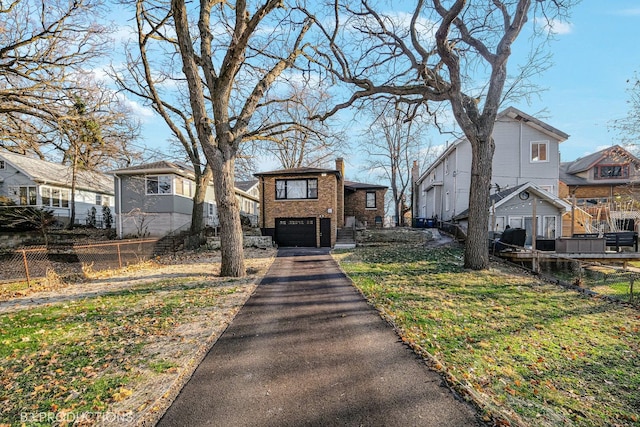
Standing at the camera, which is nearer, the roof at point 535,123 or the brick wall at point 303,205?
the brick wall at point 303,205

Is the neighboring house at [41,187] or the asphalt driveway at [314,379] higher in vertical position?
the neighboring house at [41,187]

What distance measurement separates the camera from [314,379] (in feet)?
12.7

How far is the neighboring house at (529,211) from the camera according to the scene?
59.0ft

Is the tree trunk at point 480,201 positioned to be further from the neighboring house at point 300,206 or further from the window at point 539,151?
the window at point 539,151

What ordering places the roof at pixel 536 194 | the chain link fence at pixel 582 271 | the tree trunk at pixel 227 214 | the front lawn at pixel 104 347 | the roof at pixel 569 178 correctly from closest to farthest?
1. the front lawn at pixel 104 347
2. the tree trunk at pixel 227 214
3. the chain link fence at pixel 582 271
4. the roof at pixel 536 194
5. the roof at pixel 569 178

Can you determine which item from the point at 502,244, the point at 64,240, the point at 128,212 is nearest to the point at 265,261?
the point at 502,244

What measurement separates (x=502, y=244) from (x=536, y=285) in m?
5.93

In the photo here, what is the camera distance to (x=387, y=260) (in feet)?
44.5

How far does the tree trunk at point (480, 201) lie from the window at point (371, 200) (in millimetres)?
17262

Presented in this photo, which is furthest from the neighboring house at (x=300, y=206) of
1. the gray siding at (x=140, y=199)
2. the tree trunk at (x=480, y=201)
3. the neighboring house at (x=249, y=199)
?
the neighboring house at (x=249, y=199)

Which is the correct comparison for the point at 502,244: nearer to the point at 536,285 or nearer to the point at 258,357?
the point at 536,285

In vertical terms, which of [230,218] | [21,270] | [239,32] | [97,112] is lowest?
[21,270]

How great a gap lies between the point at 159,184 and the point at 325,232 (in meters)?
12.0

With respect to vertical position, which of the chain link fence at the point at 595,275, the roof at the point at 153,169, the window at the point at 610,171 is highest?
the window at the point at 610,171
